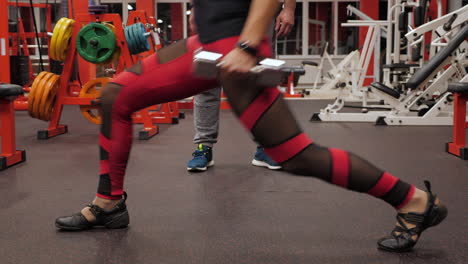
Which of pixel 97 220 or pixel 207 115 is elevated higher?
pixel 207 115

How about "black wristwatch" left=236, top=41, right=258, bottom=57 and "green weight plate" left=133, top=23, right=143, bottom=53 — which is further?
"green weight plate" left=133, top=23, right=143, bottom=53

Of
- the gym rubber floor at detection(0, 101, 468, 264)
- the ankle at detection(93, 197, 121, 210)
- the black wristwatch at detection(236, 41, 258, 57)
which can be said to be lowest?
the gym rubber floor at detection(0, 101, 468, 264)

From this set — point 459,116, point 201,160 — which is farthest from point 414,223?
point 459,116

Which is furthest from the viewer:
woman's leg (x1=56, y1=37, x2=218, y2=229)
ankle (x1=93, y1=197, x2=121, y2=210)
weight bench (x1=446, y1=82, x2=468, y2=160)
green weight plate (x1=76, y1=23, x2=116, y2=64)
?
green weight plate (x1=76, y1=23, x2=116, y2=64)

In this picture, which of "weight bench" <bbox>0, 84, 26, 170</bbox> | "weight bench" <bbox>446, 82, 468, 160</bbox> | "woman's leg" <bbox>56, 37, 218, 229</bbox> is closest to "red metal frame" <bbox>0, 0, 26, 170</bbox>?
"weight bench" <bbox>0, 84, 26, 170</bbox>

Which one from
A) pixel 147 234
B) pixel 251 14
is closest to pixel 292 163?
pixel 251 14

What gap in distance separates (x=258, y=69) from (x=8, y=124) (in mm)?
1994

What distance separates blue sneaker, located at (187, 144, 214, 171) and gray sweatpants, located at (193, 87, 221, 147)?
4 cm

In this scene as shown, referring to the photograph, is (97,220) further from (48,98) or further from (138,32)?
(138,32)

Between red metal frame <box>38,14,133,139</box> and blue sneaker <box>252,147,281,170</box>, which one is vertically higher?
red metal frame <box>38,14,133,139</box>

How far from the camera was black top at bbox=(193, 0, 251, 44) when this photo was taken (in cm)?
116

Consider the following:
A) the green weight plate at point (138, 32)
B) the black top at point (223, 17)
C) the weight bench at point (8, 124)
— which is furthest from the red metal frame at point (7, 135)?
the black top at point (223, 17)

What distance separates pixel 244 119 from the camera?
3.81 feet

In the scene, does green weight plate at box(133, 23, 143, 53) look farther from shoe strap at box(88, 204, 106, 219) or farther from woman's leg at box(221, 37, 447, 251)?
woman's leg at box(221, 37, 447, 251)
